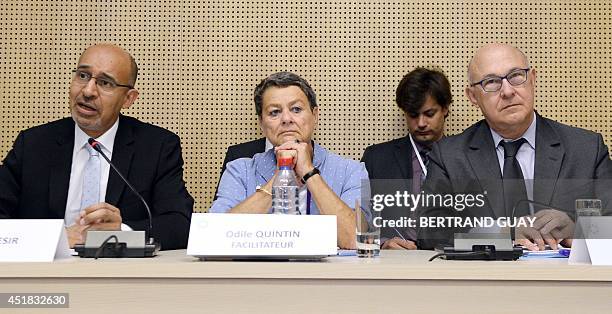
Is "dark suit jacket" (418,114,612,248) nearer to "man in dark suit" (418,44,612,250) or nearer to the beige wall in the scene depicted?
"man in dark suit" (418,44,612,250)

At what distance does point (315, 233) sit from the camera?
1630 millimetres

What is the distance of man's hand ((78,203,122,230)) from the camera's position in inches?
90.0

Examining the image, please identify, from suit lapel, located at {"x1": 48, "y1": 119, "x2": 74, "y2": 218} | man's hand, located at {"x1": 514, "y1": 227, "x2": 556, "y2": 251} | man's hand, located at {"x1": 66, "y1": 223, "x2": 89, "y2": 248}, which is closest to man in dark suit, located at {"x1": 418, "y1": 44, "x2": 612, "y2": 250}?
man's hand, located at {"x1": 514, "y1": 227, "x2": 556, "y2": 251}

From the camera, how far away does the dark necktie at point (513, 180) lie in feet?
6.04

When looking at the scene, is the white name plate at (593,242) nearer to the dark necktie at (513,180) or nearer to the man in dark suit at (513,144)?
the dark necktie at (513,180)

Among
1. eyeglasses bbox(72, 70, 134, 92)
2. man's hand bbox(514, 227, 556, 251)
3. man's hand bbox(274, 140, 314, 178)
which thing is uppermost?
eyeglasses bbox(72, 70, 134, 92)

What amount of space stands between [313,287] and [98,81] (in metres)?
2.01

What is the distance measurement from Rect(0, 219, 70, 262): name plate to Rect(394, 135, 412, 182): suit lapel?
238 centimetres

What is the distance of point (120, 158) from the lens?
3.04 m

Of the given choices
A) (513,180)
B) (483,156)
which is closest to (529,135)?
(483,156)

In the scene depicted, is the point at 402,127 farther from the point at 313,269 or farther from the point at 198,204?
the point at 313,269

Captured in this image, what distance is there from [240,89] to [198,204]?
0.73 metres

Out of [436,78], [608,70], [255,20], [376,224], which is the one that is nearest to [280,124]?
[376,224]

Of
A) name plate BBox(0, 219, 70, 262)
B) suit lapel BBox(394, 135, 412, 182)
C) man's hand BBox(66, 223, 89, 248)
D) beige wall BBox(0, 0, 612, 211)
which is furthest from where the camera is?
beige wall BBox(0, 0, 612, 211)
